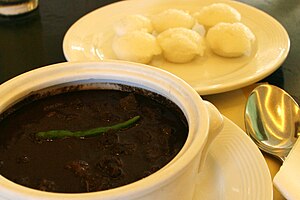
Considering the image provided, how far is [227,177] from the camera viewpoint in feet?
2.01

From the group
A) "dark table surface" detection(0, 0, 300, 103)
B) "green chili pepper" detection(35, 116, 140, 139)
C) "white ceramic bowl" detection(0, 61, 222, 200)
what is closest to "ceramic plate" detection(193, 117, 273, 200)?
"white ceramic bowl" detection(0, 61, 222, 200)

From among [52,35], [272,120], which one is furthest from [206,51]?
[52,35]

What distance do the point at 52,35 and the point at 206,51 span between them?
42 centimetres

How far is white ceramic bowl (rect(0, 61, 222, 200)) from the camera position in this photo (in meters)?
0.46

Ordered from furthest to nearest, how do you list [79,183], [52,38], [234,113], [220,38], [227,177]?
[52,38] → [220,38] → [234,113] → [227,177] → [79,183]

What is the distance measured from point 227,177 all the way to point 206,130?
0.11m

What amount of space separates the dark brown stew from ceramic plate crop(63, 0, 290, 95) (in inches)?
9.8

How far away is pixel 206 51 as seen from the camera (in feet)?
3.41

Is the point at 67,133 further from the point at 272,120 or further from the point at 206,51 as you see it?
the point at 206,51

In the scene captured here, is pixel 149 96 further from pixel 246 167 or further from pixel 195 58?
pixel 195 58

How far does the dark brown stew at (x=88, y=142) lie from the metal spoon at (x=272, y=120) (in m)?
0.22

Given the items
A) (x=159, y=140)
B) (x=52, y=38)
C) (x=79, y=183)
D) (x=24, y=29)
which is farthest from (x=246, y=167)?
(x=24, y=29)

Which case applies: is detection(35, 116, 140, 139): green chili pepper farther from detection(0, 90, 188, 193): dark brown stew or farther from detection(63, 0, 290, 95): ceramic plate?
detection(63, 0, 290, 95): ceramic plate

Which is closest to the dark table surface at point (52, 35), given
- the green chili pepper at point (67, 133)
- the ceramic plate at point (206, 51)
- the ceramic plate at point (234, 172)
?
the ceramic plate at point (206, 51)
